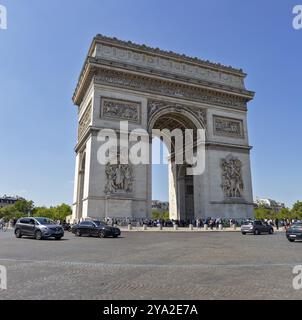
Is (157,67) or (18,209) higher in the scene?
(157,67)

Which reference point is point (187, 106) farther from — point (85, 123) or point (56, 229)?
point (56, 229)

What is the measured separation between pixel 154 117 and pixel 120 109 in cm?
388

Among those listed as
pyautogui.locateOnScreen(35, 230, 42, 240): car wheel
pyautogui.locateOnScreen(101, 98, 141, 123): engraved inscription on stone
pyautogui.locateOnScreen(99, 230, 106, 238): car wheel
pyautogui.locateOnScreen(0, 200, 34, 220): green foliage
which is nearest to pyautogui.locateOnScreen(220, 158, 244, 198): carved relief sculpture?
pyautogui.locateOnScreen(101, 98, 141, 123): engraved inscription on stone

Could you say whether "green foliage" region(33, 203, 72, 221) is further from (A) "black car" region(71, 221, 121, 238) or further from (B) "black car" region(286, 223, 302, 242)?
(B) "black car" region(286, 223, 302, 242)

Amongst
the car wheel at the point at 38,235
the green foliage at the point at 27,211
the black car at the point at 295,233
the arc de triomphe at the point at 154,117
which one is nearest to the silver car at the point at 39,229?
the car wheel at the point at 38,235

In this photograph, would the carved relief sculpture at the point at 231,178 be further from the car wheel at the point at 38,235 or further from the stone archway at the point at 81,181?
the car wheel at the point at 38,235

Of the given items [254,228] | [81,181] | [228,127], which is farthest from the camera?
[228,127]

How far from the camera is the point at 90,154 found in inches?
1166

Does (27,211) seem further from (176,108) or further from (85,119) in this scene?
(176,108)

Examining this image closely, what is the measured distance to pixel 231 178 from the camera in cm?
3553

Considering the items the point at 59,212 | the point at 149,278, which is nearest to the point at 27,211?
the point at 59,212

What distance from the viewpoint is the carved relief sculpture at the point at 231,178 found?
35.1 metres

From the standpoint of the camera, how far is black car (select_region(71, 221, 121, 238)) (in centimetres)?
1941

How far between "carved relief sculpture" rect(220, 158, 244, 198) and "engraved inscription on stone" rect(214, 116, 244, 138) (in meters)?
3.35
